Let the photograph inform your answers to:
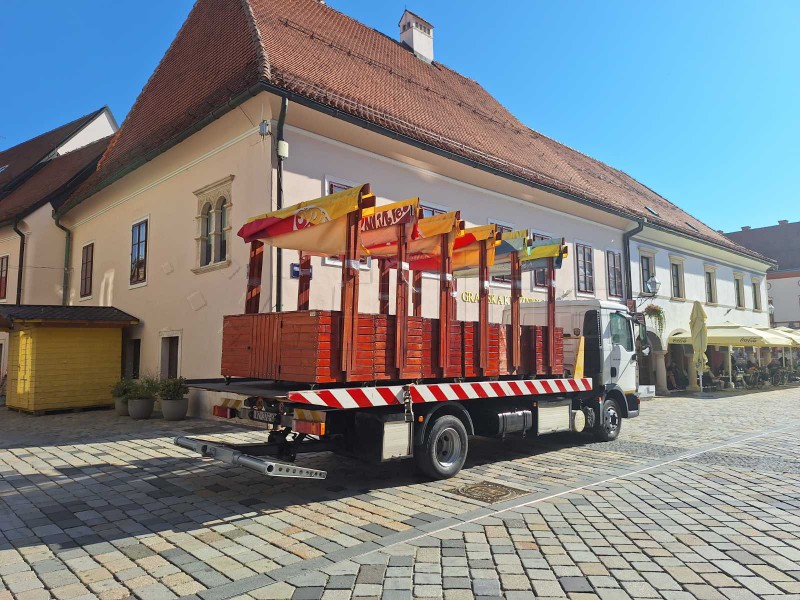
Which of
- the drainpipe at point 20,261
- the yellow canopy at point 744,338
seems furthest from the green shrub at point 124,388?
the yellow canopy at point 744,338

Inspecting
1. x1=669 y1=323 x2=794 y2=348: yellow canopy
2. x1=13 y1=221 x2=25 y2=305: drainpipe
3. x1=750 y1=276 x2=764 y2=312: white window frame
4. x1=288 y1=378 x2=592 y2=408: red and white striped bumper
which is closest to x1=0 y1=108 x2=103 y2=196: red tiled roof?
x1=13 y1=221 x2=25 y2=305: drainpipe

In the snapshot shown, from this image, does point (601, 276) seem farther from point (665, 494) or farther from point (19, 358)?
point (19, 358)

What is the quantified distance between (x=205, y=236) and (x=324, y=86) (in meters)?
4.26

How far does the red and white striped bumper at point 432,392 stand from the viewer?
5.34m

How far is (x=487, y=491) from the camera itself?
614 cm

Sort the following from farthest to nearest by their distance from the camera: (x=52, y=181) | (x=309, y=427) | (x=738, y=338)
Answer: (x=738, y=338), (x=52, y=181), (x=309, y=427)

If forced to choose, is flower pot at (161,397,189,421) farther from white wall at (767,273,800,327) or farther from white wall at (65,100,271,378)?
white wall at (767,273,800,327)

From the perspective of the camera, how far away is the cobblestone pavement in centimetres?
371

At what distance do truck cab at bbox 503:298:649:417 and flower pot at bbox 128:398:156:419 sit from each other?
26.2 ft

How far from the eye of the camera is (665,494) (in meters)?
5.98

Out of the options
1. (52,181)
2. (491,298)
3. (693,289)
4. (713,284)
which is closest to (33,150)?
(52,181)

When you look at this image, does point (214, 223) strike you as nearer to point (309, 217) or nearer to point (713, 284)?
point (309, 217)

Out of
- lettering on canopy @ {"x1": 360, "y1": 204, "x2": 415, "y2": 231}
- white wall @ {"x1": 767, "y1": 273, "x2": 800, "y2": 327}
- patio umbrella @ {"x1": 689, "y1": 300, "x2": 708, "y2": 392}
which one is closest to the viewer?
lettering on canopy @ {"x1": 360, "y1": 204, "x2": 415, "y2": 231}

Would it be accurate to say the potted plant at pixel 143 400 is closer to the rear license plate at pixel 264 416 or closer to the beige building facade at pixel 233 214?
the beige building facade at pixel 233 214
